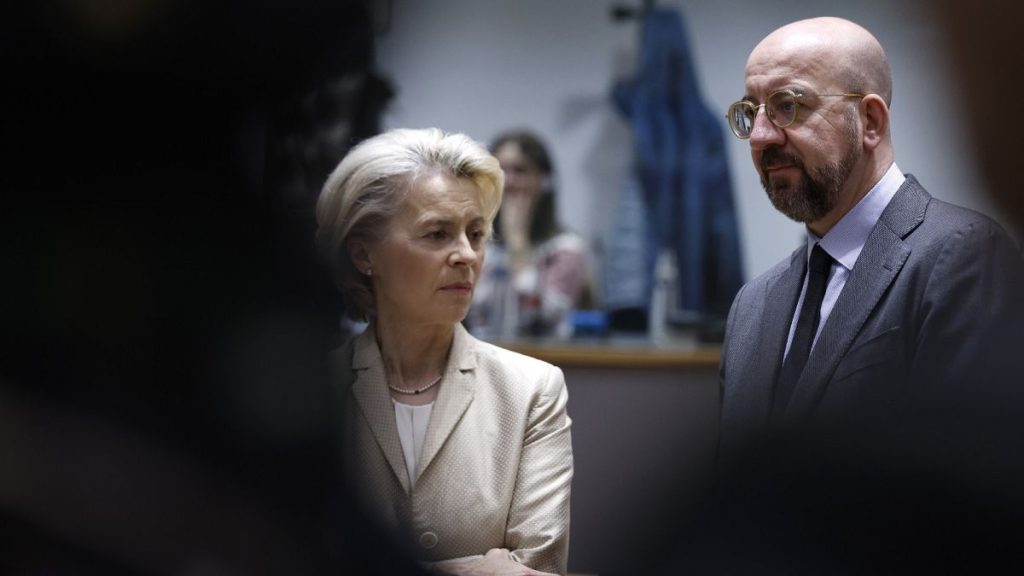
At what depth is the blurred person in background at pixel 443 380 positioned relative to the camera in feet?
2.16

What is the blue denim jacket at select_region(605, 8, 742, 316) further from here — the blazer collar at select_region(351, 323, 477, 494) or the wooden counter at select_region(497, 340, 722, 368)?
the blazer collar at select_region(351, 323, 477, 494)

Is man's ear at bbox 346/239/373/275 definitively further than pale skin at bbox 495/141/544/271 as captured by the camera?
No

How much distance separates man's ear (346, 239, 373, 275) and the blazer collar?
1.6 inches

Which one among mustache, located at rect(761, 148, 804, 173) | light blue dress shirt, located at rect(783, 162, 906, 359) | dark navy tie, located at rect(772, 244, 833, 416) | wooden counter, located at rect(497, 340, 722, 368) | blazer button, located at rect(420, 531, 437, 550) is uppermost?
mustache, located at rect(761, 148, 804, 173)

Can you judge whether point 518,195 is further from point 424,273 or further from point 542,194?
point 424,273

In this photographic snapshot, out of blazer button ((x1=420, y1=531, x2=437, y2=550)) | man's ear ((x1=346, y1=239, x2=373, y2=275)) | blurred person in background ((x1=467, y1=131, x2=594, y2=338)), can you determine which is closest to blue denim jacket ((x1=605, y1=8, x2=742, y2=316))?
blurred person in background ((x1=467, y1=131, x2=594, y2=338))

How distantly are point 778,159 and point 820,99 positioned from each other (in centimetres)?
5

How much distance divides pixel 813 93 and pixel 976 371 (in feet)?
1.32

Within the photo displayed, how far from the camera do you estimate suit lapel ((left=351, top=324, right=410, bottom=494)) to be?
0.63m

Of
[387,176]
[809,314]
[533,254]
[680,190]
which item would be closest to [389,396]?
[387,176]

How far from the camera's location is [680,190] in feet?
5.73

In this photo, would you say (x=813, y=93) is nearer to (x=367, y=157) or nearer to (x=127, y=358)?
(x=367, y=157)

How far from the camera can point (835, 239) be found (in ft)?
2.22

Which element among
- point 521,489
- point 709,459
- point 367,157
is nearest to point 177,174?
point 709,459
